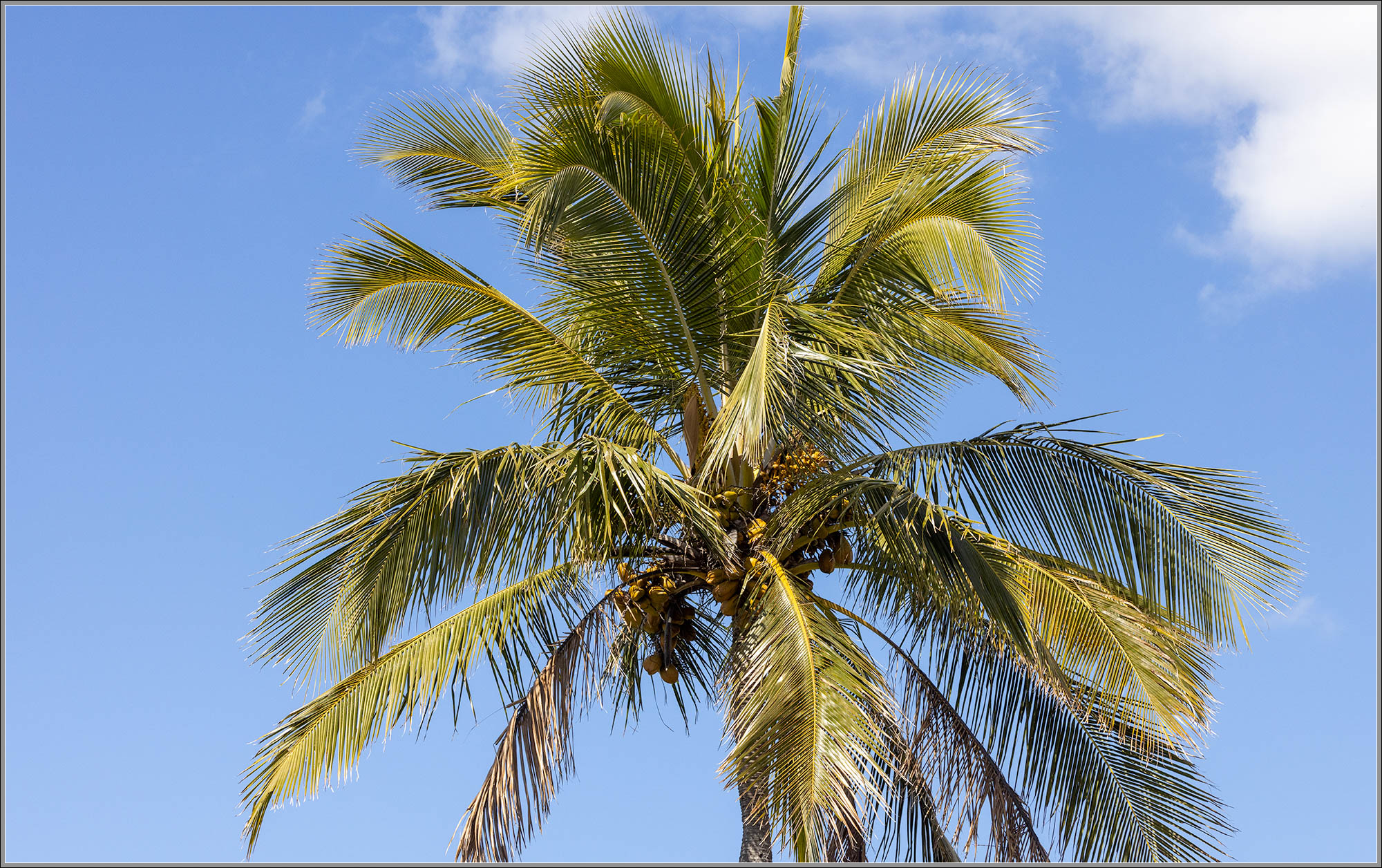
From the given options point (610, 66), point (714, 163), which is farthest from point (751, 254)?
point (610, 66)

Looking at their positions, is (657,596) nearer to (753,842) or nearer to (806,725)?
(753,842)

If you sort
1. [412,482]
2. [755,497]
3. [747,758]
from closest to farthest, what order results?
[747,758]
[412,482]
[755,497]

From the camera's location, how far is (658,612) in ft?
27.7

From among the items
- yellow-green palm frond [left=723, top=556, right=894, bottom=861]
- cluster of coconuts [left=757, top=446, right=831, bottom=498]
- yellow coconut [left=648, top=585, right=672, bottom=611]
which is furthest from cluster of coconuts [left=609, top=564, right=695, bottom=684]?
yellow-green palm frond [left=723, top=556, right=894, bottom=861]

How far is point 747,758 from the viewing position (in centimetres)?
677

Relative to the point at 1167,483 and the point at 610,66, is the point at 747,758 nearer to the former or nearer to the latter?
the point at 1167,483

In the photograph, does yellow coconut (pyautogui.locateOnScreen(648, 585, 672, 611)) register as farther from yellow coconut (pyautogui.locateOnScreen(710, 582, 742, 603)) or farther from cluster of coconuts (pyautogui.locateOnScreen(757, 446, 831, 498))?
cluster of coconuts (pyautogui.locateOnScreen(757, 446, 831, 498))

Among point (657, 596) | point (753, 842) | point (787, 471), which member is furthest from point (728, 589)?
point (753, 842)

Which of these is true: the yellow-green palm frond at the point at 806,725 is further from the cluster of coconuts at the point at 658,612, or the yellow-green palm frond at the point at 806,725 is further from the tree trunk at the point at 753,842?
the cluster of coconuts at the point at 658,612

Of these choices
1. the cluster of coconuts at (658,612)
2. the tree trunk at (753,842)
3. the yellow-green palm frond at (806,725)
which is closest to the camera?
the yellow-green palm frond at (806,725)

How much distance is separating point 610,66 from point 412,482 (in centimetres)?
303

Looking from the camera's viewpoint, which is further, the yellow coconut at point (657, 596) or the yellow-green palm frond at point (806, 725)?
the yellow coconut at point (657, 596)

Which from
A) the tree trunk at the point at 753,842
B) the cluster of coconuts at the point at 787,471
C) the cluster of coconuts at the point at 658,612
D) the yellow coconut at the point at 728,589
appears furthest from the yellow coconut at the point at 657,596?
the tree trunk at the point at 753,842

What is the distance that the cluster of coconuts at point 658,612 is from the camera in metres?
8.40
